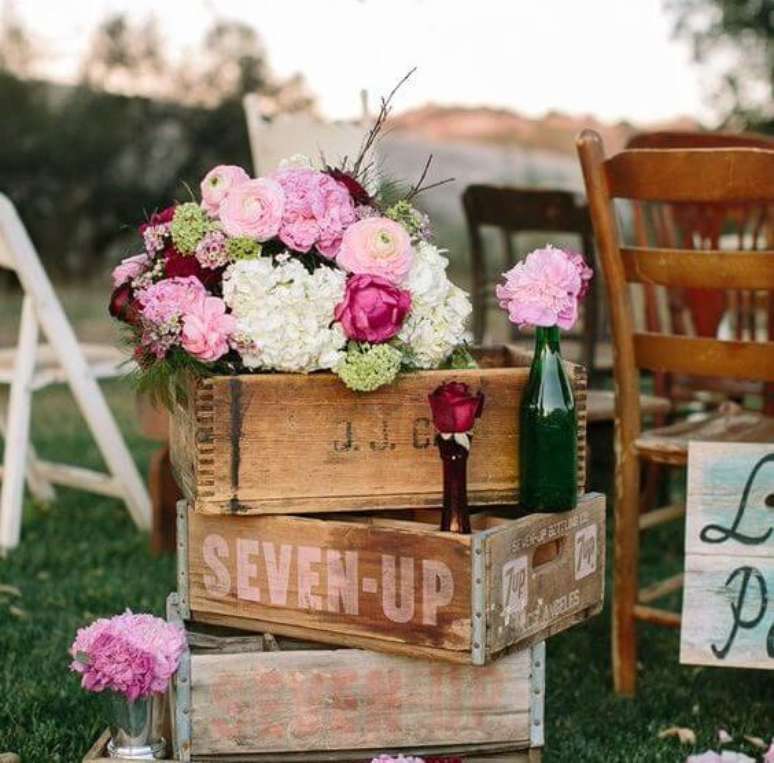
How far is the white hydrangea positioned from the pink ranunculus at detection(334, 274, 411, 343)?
0.07ft

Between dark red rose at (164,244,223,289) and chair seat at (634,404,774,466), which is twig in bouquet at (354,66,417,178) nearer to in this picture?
dark red rose at (164,244,223,289)

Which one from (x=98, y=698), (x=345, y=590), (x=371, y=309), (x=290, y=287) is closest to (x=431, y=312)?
(x=371, y=309)

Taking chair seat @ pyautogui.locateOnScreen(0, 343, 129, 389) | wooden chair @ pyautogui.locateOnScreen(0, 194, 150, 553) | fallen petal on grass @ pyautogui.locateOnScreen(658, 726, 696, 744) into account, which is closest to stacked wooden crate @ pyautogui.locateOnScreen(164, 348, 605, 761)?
Answer: fallen petal on grass @ pyautogui.locateOnScreen(658, 726, 696, 744)

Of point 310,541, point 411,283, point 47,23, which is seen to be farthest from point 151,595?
point 47,23

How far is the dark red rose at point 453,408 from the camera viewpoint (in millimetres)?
2215

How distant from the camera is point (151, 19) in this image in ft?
33.8

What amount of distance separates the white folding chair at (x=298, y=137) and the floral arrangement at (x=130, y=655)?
2151 mm

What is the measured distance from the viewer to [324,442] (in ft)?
7.63

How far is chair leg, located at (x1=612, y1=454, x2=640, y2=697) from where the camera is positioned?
2.94 metres

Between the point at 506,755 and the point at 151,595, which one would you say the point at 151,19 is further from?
the point at 506,755

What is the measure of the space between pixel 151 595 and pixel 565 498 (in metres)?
1.51

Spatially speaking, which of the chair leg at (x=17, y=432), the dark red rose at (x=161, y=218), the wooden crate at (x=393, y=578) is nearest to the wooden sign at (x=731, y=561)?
the wooden crate at (x=393, y=578)

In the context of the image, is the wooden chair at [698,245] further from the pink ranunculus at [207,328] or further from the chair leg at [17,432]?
the pink ranunculus at [207,328]

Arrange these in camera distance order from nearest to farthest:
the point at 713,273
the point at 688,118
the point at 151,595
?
the point at 713,273 → the point at 151,595 → the point at 688,118
